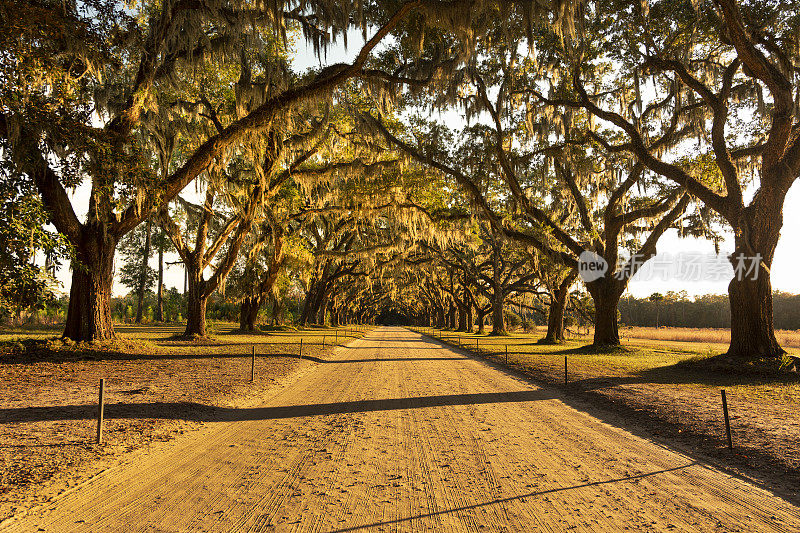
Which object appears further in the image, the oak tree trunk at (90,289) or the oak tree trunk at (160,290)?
the oak tree trunk at (160,290)

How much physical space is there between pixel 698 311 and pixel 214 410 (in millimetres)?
134190

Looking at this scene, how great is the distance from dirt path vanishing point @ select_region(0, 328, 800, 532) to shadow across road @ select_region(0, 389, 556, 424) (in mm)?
230

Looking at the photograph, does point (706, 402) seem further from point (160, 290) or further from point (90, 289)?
point (160, 290)

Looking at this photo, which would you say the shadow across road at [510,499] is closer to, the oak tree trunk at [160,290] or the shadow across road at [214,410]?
the shadow across road at [214,410]

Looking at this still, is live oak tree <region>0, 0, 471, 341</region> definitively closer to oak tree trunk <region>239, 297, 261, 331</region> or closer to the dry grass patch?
the dry grass patch

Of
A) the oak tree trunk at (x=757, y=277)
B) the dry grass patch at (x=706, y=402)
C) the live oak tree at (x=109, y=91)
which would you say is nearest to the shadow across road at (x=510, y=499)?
the dry grass patch at (x=706, y=402)

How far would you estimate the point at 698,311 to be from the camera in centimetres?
11319

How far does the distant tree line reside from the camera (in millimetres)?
100250

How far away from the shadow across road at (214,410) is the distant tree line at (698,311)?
97.4 metres

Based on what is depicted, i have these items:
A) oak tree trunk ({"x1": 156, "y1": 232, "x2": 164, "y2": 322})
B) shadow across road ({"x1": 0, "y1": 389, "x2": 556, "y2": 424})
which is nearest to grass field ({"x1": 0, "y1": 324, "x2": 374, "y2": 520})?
shadow across road ({"x1": 0, "y1": 389, "x2": 556, "y2": 424})

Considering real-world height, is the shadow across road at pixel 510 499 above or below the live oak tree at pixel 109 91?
below

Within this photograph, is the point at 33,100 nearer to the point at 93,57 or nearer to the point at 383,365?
the point at 93,57

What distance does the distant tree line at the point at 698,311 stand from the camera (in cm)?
10025

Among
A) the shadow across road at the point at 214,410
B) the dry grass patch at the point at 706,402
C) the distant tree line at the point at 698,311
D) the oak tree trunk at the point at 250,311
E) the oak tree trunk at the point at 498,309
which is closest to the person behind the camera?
the dry grass patch at the point at 706,402
